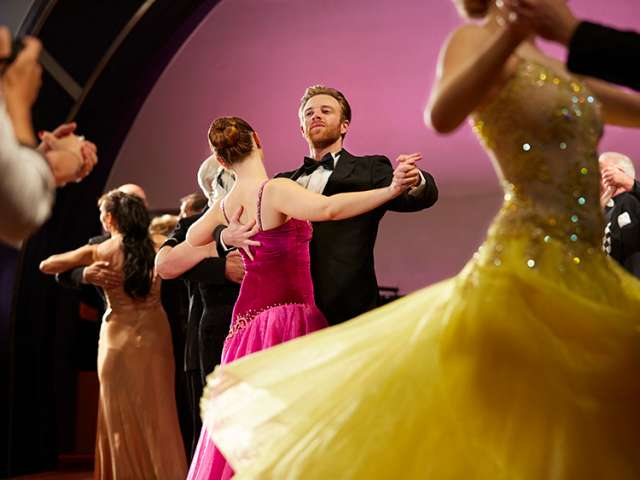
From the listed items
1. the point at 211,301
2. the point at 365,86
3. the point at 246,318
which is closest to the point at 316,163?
the point at 246,318

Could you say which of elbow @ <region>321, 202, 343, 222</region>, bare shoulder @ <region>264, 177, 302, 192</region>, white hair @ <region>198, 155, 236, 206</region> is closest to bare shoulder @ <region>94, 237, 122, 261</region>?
white hair @ <region>198, 155, 236, 206</region>

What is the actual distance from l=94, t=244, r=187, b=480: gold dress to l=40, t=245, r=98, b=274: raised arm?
0.24 metres

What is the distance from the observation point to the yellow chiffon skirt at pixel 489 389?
1641mm

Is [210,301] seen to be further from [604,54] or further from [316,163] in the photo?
[604,54]

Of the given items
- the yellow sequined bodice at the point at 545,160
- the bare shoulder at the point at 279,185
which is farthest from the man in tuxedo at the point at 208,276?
the yellow sequined bodice at the point at 545,160

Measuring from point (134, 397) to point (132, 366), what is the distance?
6.6 inches

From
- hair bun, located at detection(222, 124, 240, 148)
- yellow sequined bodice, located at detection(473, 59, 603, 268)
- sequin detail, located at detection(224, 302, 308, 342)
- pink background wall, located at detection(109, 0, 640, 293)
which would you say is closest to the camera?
yellow sequined bodice, located at detection(473, 59, 603, 268)

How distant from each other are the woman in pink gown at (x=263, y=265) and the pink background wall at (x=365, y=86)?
3.49 metres

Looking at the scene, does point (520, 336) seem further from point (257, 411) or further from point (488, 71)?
point (257, 411)

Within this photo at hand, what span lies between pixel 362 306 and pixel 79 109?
325 centimetres

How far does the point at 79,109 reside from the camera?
5.72 metres

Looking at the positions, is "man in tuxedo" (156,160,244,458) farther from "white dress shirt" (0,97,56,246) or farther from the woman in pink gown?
"white dress shirt" (0,97,56,246)

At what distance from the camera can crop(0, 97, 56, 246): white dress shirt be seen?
4.03 feet

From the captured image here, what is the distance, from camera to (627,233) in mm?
4141
